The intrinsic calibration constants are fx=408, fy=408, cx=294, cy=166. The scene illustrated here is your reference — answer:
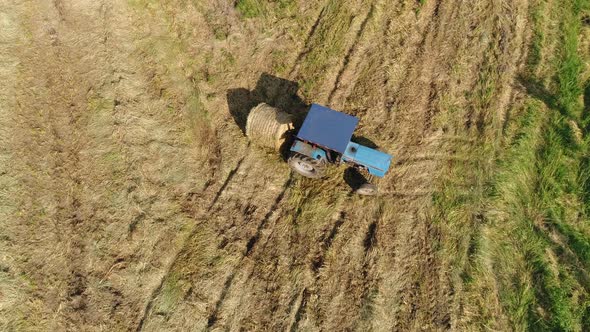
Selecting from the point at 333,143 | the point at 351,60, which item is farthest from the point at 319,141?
the point at 351,60

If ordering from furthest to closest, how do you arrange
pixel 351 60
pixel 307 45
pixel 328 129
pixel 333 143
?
pixel 307 45, pixel 351 60, pixel 328 129, pixel 333 143

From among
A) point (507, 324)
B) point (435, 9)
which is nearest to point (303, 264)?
point (507, 324)

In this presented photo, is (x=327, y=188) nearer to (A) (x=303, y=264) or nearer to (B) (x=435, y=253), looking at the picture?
(A) (x=303, y=264)

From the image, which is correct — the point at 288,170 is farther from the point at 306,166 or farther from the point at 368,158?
the point at 368,158

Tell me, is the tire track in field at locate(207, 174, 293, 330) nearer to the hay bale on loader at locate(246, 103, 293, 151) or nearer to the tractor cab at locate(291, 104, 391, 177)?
the hay bale on loader at locate(246, 103, 293, 151)

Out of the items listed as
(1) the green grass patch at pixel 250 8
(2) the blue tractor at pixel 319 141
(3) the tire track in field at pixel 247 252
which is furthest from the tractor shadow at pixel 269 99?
(1) the green grass patch at pixel 250 8

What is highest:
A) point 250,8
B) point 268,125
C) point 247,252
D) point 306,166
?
point 250,8
